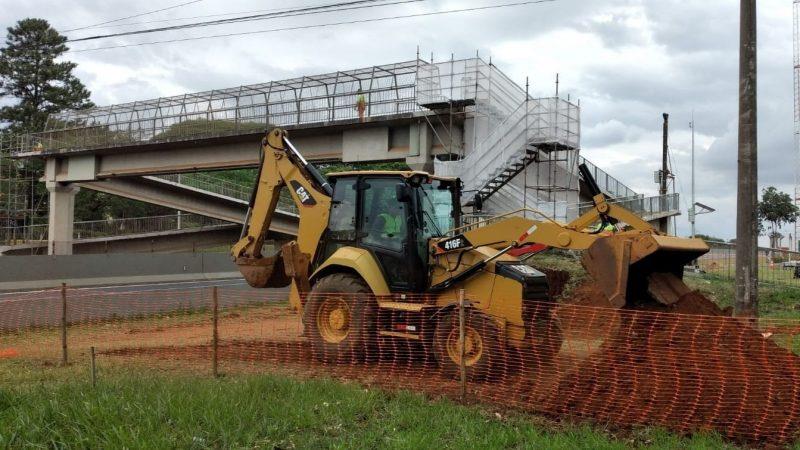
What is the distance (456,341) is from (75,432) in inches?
183

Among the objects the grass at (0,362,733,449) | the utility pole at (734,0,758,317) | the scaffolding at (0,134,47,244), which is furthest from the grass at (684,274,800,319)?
the scaffolding at (0,134,47,244)

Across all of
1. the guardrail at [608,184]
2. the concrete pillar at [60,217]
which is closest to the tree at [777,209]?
the guardrail at [608,184]

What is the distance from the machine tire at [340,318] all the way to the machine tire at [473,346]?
4.09ft

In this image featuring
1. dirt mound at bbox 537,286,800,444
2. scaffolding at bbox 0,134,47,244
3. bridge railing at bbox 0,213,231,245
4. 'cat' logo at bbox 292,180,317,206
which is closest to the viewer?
dirt mound at bbox 537,286,800,444

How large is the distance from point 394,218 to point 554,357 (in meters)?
3.16

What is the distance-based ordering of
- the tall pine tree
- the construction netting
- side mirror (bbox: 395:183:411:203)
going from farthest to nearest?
the tall pine tree → side mirror (bbox: 395:183:411:203) → the construction netting

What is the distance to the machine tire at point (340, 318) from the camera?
972 cm

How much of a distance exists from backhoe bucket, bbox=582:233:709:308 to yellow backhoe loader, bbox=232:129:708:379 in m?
0.01

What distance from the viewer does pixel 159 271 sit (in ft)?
104

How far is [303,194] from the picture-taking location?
443 inches

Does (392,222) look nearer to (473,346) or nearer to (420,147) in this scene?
(473,346)

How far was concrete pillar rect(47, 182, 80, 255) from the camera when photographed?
41575mm

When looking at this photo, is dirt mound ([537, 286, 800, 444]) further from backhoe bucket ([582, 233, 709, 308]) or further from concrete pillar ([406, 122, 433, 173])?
concrete pillar ([406, 122, 433, 173])

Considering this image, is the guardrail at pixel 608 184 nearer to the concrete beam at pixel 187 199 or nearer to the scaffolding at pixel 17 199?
the concrete beam at pixel 187 199
